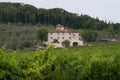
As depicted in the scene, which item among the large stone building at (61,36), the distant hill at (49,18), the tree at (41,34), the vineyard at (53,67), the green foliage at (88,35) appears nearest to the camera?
the vineyard at (53,67)

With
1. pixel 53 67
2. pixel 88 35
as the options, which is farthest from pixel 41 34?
→ pixel 53 67

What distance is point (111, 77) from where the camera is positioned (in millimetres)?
11336

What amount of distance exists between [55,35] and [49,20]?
15009mm

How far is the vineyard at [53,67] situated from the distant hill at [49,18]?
64.6 m

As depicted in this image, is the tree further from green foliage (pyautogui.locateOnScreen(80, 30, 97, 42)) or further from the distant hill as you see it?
the distant hill

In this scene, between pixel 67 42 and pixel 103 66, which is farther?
pixel 67 42

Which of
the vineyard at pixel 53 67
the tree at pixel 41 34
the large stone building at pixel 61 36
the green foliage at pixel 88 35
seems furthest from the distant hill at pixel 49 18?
the vineyard at pixel 53 67

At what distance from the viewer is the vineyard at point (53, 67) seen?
9664mm

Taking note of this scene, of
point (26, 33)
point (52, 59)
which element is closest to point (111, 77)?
point (52, 59)

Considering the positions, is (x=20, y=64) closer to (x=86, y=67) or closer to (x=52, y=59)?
(x=52, y=59)

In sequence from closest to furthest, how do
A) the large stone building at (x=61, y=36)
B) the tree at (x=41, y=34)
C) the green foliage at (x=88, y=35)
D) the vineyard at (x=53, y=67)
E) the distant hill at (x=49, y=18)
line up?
the vineyard at (x=53, y=67), the tree at (x=41, y=34), the green foliage at (x=88, y=35), the large stone building at (x=61, y=36), the distant hill at (x=49, y=18)

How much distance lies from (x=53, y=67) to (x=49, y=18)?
73501 mm

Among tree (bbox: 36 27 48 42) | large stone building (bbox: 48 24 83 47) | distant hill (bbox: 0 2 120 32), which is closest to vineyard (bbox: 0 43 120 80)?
tree (bbox: 36 27 48 42)

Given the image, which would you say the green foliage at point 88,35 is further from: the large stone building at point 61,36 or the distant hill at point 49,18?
the distant hill at point 49,18
